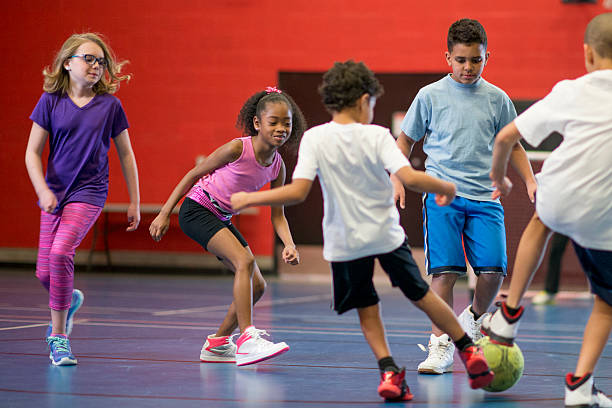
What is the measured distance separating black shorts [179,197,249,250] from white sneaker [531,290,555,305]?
13.9 ft

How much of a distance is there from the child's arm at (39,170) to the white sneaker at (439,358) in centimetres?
195

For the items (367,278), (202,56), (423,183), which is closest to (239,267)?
(367,278)

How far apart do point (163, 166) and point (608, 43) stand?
7750mm

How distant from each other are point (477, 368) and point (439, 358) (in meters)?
0.73

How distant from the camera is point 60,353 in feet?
13.0

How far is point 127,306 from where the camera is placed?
266 inches

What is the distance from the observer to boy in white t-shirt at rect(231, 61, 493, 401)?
3189 millimetres

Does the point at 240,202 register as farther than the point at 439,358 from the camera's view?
No

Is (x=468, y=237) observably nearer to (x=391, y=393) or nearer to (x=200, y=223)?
(x=391, y=393)

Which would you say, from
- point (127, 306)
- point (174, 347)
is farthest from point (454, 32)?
point (127, 306)

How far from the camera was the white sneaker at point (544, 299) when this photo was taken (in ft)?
25.2

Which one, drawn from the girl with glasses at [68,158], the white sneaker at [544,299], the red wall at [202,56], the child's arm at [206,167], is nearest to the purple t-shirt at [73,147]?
the girl with glasses at [68,158]

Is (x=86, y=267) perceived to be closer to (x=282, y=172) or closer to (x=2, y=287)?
(x=2, y=287)

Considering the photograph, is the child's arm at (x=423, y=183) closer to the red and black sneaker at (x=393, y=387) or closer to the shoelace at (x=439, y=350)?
the red and black sneaker at (x=393, y=387)
